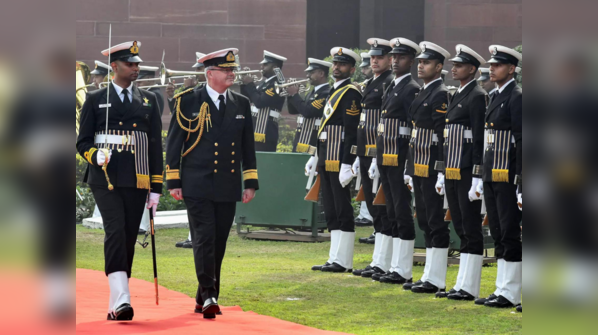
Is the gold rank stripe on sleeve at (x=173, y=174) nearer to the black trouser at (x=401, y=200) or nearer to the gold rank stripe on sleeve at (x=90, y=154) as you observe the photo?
the gold rank stripe on sleeve at (x=90, y=154)

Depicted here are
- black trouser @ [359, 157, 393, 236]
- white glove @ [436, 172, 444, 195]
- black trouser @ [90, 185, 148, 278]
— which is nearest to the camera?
black trouser @ [90, 185, 148, 278]

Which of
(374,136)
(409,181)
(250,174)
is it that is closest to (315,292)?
(409,181)

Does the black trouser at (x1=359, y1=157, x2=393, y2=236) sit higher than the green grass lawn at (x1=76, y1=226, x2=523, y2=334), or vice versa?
the black trouser at (x1=359, y1=157, x2=393, y2=236)

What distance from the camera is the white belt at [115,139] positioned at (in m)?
6.90

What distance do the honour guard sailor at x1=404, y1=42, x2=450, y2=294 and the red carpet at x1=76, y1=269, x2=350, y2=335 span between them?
87.5 inches

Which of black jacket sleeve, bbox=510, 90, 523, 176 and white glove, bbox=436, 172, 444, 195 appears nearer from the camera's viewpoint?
black jacket sleeve, bbox=510, 90, 523, 176

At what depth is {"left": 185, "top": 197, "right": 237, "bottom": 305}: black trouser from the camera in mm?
7012

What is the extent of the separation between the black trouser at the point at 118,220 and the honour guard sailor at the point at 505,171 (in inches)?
121

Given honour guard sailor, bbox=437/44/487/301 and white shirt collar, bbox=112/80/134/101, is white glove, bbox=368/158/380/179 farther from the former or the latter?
white shirt collar, bbox=112/80/134/101

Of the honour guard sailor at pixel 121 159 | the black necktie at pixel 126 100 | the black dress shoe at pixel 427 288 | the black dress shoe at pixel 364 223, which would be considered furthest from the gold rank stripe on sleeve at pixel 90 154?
the black dress shoe at pixel 364 223

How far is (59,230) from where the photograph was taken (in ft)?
7.98

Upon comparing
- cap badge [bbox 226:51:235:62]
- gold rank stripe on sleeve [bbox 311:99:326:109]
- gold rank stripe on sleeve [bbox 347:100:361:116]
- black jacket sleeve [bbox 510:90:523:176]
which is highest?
cap badge [bbox 226:51:235:62]

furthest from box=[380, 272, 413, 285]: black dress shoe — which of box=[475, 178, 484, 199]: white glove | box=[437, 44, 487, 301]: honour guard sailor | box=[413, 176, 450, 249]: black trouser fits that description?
box=[475, 178, 484, 199]: white glove

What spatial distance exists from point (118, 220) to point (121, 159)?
19.0 inches
